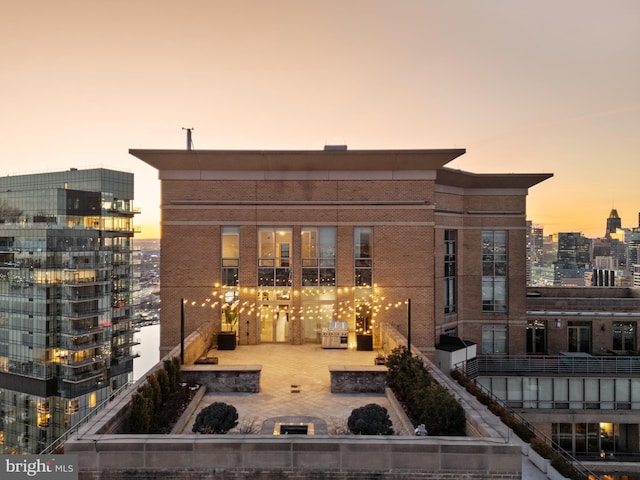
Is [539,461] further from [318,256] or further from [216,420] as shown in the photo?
A: [318,256]

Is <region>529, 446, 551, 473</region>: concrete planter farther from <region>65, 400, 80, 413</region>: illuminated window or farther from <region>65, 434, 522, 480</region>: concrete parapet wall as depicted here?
<region>65, 400, 80, 413</region>: illuminated window

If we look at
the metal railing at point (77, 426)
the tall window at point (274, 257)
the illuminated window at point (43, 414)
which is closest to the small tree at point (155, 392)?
the metal railing at point (77, 426)

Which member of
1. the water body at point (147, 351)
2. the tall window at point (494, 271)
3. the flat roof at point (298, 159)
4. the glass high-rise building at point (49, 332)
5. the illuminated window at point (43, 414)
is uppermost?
the flat roof at point (298, 159)

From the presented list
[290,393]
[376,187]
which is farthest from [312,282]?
[290,393]

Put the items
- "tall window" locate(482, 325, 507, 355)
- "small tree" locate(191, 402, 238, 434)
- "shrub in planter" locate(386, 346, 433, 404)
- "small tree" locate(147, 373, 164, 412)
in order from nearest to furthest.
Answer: "small tree" locate(191, 402, 238, 434) → "small tree" locate(147, 373, 164, 412) → "shrub in planter" locate(386, 346, 433, 404) → "tall window" locate(482, 325, 507, 355)

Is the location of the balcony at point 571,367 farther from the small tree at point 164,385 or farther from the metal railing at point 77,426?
the metal railing at point 77,426

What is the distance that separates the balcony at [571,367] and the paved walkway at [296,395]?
927 cm

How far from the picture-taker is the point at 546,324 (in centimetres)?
2927

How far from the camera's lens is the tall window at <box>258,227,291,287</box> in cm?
2348

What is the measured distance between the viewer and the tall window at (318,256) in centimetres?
2355

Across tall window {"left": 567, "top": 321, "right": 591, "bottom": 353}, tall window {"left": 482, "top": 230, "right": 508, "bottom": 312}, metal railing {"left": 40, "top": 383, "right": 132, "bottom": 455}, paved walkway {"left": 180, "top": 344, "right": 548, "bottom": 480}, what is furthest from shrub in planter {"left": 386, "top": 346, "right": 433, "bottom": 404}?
tall window {"left": 567, "top": 321, "right": 591, "bottom": 353}

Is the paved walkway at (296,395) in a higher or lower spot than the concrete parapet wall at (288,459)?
lower

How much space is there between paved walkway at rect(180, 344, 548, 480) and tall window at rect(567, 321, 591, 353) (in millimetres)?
17412

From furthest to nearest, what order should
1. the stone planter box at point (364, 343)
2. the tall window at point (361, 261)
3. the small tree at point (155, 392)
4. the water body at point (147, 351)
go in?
the water body at point (147, 351) → the tall window at point (361, 261) → the stone planter box at point (364, 343) → the small tree at point (155, 392)
